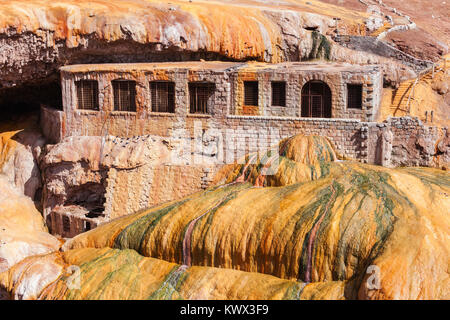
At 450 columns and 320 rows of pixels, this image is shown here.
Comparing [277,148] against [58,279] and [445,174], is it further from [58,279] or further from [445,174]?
[58,279]

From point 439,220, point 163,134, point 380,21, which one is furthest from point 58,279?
point 380,21

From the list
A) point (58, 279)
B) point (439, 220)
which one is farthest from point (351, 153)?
point (58, 279)

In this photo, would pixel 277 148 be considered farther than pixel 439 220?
Yes

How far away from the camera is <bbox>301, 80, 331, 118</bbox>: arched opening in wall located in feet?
98.3

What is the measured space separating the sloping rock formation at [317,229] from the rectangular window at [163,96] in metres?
6.35

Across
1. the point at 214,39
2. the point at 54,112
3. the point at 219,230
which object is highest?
the point at 214,39

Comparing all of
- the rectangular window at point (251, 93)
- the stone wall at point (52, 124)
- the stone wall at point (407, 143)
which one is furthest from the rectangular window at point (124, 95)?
the stone wall at point (407, 143)

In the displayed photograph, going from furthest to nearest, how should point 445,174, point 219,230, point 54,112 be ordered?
point 54,112, point 445,174, point 219,230

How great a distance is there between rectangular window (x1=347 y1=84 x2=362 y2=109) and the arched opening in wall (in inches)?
37.2

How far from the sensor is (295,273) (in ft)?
66.9

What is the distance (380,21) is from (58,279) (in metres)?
30.3

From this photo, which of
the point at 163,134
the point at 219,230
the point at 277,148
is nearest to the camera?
the point at 219,230

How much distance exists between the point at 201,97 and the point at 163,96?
6.62ft

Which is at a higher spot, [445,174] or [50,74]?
[50,74]
